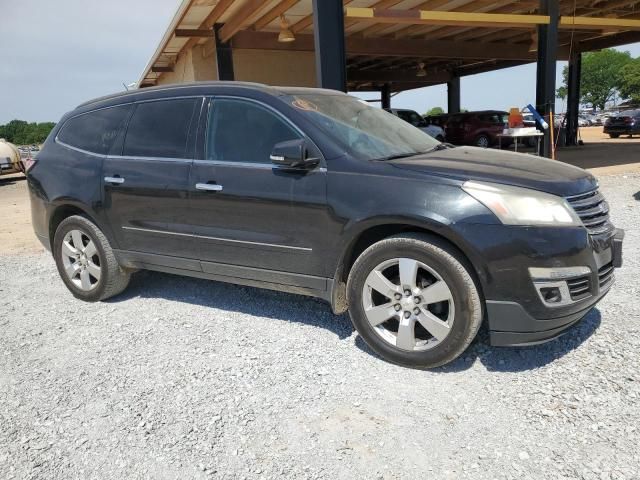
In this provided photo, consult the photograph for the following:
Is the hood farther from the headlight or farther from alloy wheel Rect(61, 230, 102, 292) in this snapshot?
alloy wheel Rect(61, 230, 102, 292)

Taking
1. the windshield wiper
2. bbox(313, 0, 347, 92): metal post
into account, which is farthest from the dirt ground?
the windshield wiper

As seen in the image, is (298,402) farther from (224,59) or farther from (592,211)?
(224,59)

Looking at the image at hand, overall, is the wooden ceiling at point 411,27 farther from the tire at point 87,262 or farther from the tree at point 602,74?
the tree at point 602,74

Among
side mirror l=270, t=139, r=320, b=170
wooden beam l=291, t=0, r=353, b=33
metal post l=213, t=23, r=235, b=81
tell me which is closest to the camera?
side mirror l=270, t=139, r=320, b=170

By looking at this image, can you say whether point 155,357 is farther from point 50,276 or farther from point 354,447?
point 50,276

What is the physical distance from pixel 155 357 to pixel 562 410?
250 centimetres

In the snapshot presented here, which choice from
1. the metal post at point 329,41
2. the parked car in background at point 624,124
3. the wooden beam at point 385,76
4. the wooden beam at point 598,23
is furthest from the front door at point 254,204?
the parked car in background at point 624,124

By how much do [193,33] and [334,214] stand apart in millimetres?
11048

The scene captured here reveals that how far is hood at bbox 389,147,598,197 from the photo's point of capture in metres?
2.92

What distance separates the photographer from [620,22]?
1241 cm

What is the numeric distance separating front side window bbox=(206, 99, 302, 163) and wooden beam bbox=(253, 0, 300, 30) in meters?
7.37

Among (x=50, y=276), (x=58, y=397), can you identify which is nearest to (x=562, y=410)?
(x=58, y=397)

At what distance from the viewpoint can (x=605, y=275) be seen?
301 cm

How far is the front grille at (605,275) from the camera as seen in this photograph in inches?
116
